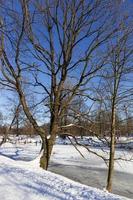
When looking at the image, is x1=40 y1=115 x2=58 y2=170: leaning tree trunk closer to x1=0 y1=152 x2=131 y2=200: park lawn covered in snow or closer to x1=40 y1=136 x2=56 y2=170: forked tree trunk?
x1=40 y1=136 x2=56 y2=170: forked tree trunk

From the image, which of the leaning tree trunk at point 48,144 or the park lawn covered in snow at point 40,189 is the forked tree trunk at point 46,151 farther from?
the park lawn covered in snow at point 40,189

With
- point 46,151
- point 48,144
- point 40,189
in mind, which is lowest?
point 40,189

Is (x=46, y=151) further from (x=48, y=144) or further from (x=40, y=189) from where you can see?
(x=40, y=189)

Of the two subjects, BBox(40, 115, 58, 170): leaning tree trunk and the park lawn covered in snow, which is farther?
BBox(40, 115, 58, 170): leaning tree trunk

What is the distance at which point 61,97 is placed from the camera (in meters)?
12.6

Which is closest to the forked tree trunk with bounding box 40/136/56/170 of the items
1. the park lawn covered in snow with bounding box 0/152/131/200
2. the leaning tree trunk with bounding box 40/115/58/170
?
the leaning tree trunk with bounding box 40/115/58/170

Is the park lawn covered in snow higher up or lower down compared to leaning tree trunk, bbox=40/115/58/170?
lower down

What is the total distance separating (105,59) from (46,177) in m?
6.02

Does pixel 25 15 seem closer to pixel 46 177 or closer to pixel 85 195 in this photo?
pixel 46 177

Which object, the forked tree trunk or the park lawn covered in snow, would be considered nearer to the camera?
the park lawn covered in snow

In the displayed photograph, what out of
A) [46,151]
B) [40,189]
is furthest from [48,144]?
[40,189]

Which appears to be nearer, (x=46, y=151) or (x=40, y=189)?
(x=40, y=189)

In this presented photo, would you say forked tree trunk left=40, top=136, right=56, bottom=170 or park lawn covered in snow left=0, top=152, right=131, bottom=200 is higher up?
forked tree trunk left=40, top=136, right=56, bottom=170

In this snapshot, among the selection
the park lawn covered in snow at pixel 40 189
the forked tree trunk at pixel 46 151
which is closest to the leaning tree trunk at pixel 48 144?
the forked tree trunk at pixel 46 151
